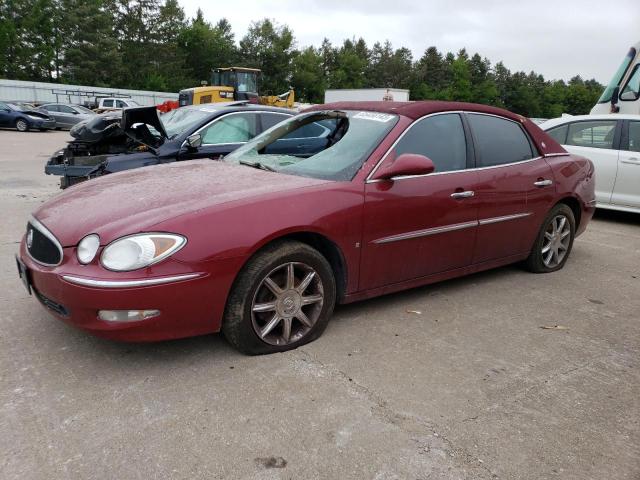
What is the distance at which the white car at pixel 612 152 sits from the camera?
765 cm

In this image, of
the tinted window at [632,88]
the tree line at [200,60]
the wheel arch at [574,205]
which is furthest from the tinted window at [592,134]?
the tree line at [200,60]

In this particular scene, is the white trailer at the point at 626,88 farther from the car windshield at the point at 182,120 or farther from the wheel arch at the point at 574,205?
the car windshield at the point at 182,120

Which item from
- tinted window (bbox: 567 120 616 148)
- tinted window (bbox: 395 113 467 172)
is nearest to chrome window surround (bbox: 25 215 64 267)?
tinted window (bbox: 395 113 467 172)

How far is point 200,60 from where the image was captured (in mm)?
76500

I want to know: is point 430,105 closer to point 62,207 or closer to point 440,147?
point 440,147

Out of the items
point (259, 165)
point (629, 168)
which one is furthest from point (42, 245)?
point (629, 168)

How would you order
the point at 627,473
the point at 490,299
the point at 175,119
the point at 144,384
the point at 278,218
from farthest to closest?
1. the point at 175,119
2. the point at 490,299
3. the point at 278,218
4. the point at 144,384
5. the point at 627,473

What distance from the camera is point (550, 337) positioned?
3.81m

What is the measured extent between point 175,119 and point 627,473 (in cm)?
725

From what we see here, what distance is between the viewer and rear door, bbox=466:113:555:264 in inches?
173

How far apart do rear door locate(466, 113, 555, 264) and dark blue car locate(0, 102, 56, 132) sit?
24732 millimetres

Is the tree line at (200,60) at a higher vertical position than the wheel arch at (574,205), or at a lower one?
higher

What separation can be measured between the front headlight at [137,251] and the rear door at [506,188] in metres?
2.48

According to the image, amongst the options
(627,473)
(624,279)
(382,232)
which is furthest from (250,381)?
(624,279)
